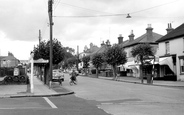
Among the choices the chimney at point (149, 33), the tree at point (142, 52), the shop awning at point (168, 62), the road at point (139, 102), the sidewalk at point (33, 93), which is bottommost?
the road at point (139, 102)

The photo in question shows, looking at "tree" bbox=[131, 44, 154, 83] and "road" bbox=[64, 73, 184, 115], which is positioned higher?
"tree" bbox=[131, 44, 154, 83]

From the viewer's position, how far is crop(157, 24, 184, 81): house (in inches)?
1335

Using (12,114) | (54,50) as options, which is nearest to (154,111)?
(12,114)

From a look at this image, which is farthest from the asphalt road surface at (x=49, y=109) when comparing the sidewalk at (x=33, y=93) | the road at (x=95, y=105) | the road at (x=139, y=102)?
the sidewalk at (x=33, y=93)

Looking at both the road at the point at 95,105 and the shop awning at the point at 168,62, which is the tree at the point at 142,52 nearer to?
the shop awning at the point at 168,62

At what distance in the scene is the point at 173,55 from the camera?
35500mm

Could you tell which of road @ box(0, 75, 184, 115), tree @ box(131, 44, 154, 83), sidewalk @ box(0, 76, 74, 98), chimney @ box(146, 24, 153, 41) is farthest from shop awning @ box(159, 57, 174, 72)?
road @ box(0, 75, 184, 115)

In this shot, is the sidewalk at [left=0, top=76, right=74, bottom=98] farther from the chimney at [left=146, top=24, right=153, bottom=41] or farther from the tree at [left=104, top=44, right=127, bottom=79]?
the chimney at [left=146, top=24, right=153, bottom=41]

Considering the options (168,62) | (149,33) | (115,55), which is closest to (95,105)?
(168,62)

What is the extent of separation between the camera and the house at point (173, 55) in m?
33.9

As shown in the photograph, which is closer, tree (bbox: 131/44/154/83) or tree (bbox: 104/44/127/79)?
tree (bbox: 131/44/154/83)

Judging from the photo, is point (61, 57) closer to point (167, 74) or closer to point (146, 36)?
point (167, 74)

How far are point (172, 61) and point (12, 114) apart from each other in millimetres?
29600

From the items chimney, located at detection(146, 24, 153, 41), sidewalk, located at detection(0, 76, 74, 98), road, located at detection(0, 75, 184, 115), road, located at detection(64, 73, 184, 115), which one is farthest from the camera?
chimney, located at detection(146, 24, 153, 41)
